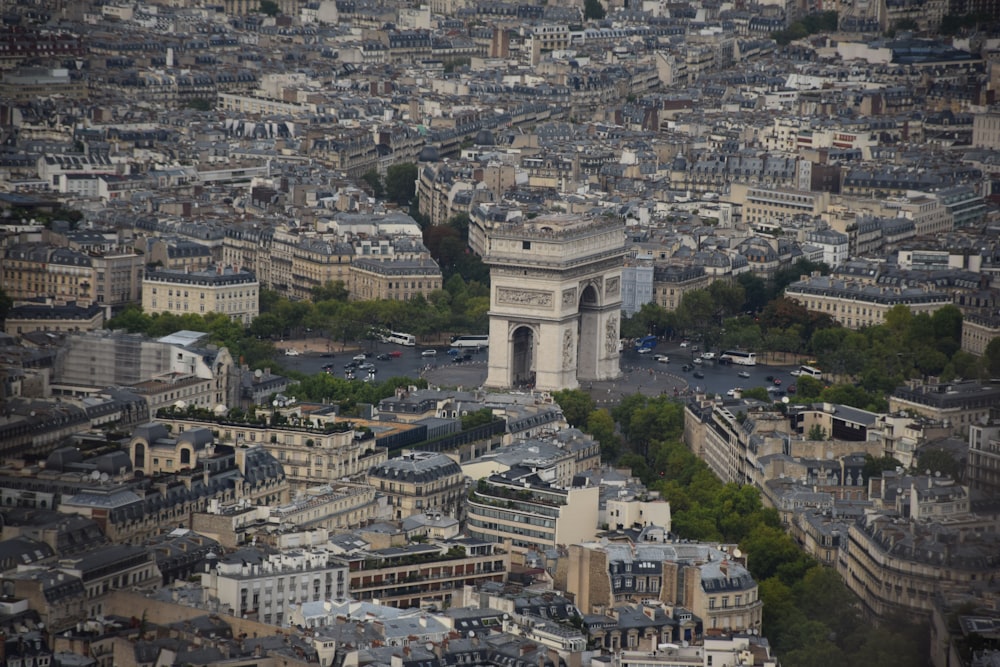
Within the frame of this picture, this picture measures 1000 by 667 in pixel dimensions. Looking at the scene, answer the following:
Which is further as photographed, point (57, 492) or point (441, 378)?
point (441, 378)

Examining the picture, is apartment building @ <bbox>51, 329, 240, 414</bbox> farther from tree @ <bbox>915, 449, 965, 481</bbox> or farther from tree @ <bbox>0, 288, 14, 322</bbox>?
tree @ <bbox>915, 449, 965, 481</bbox>

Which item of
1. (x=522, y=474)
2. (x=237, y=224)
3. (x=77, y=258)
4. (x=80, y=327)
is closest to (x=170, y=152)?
(x=237, y=224)

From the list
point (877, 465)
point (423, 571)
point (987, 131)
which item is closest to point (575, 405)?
point (877, 465)

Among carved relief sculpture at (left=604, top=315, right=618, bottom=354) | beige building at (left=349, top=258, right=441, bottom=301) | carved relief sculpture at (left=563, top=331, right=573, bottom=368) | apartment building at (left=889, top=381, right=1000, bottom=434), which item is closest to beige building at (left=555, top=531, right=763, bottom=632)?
apartment building at (left=889, top=381, right=1000, bottom=434)

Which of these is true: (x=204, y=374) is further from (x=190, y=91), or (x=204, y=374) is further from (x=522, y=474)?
(x=190, y=91)

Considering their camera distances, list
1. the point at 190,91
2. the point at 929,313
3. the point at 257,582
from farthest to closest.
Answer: the point at 190,91
the point at 929,313
the point at 257,582

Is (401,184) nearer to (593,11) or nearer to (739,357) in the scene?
(739,357)

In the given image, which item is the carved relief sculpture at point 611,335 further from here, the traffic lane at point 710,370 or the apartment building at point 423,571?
the apartment building at point 423,571
